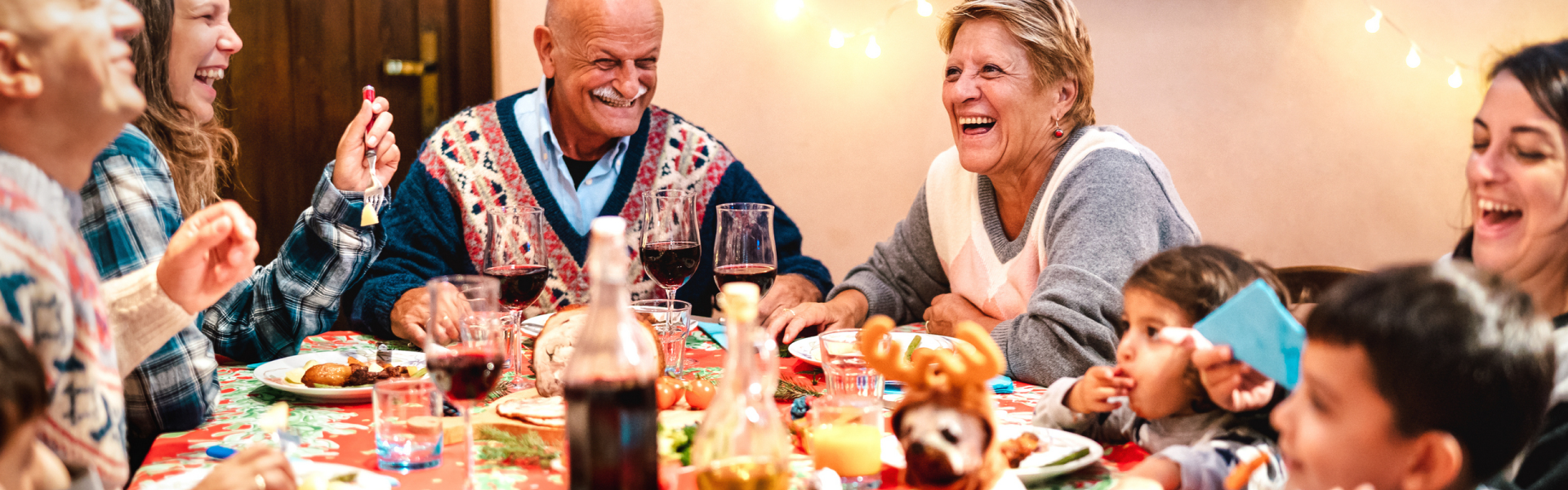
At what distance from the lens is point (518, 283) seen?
4.89 ft

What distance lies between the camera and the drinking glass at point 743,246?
62.7 inches

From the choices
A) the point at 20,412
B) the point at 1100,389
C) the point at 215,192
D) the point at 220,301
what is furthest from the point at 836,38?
the point at 20,412

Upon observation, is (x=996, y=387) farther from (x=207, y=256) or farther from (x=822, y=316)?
(x=207, y=256)

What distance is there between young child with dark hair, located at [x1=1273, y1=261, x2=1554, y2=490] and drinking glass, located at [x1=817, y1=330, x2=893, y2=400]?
50 cm

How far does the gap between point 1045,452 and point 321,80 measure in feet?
10.3

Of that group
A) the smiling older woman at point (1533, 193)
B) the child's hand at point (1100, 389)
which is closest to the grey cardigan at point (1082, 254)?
the child's hand at point (1100, 389)

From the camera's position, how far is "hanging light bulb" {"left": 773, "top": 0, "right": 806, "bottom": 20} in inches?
141

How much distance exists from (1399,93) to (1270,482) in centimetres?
253

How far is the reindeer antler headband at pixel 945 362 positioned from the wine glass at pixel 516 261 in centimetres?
69

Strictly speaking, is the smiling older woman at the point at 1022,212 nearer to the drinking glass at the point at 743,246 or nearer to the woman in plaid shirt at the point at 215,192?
the drinking glass at the point at 743,246

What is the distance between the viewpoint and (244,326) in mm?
1641

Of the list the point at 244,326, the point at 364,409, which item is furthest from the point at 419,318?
the point at 364,409

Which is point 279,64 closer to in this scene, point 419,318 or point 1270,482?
point 419,318

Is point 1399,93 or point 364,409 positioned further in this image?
point 1399,93
